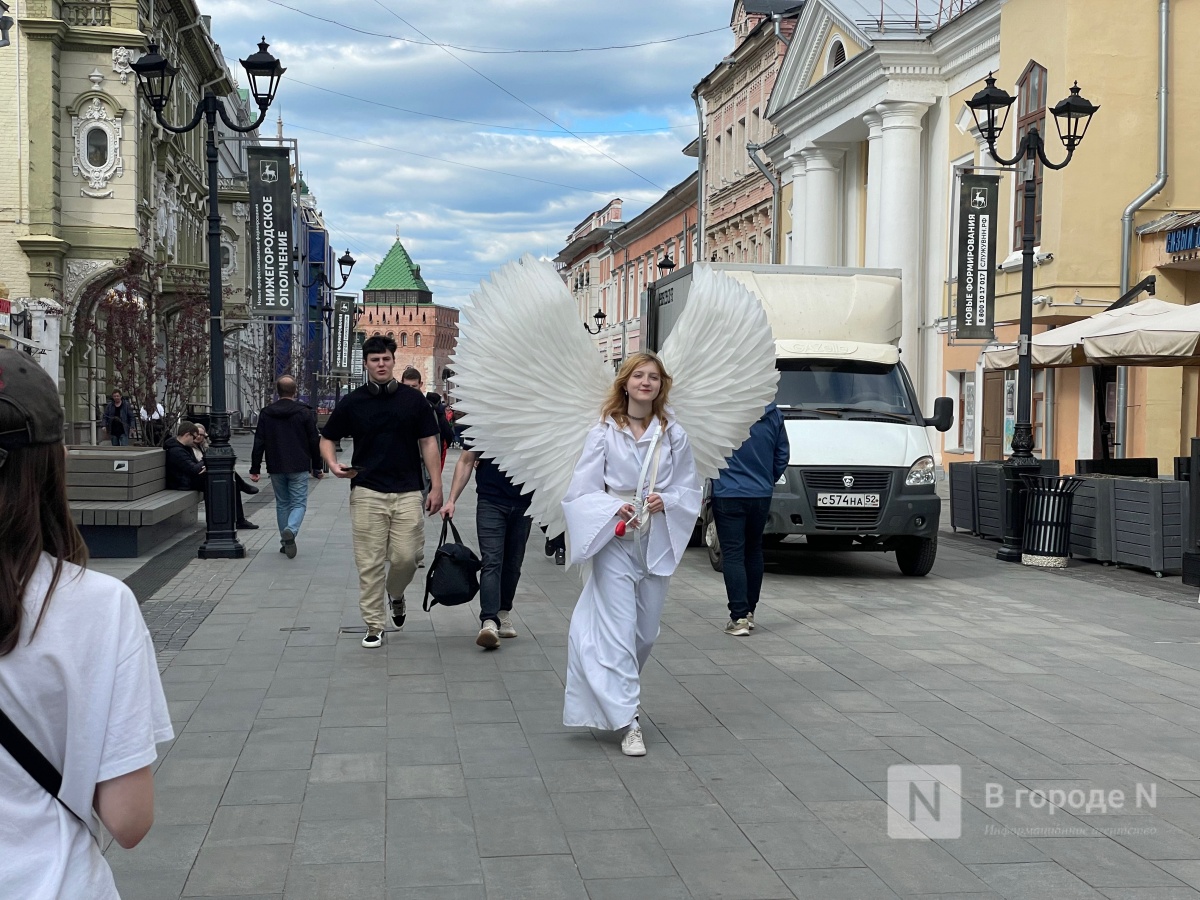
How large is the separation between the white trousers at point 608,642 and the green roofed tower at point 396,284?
169790 mm

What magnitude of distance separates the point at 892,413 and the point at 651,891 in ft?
31.8

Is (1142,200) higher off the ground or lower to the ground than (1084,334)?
higher

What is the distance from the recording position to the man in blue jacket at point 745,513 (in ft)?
30.5

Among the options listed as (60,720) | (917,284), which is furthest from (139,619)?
(917,284)

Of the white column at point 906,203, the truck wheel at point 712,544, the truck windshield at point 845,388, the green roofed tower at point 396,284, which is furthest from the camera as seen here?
the green roofed tower at point 396,284

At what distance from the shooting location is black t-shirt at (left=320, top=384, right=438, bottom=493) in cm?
840

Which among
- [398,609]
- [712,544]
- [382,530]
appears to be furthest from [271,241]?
[382,530]

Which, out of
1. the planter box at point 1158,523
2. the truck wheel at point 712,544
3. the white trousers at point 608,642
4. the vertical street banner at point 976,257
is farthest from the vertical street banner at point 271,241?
the white trousers at point 608,642

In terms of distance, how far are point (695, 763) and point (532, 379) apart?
82.7 inches

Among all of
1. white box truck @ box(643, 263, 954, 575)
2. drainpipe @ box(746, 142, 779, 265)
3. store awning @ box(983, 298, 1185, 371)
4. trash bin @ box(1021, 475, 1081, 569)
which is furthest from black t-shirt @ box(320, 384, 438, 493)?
drainpipe @ box(746, 142, 779, 265)

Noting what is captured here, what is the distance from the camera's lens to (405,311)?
173750 mm

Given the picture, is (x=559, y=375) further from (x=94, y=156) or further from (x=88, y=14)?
(x=88, y=14)

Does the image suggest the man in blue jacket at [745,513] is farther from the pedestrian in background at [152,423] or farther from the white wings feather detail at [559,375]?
the pedestrian in background at [152,423]

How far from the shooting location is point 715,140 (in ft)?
171
